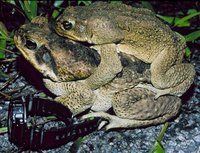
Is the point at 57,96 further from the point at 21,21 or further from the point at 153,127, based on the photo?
the point at 21,21

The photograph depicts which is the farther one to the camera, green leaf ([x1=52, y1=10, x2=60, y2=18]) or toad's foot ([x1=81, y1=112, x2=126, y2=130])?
green leaf ([x1=52, y1=10, x2=60, y2=18])

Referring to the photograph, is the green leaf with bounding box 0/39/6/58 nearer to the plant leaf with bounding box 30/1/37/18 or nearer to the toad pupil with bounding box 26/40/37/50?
the plant leaf with bounding box 30/1/37/18

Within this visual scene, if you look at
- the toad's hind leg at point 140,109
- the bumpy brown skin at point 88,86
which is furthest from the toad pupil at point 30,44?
the toad's hind leg at point 140,109

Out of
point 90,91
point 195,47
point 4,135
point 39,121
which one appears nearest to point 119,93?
point 90,91

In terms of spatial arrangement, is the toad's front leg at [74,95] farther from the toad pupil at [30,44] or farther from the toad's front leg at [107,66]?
the toad pupil at [30,44]

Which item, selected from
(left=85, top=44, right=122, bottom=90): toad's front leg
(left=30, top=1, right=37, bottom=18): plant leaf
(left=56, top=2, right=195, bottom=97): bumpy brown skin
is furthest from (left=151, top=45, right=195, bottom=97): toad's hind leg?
(left=30, top=1, right=37, bottom=18): plant leaf
